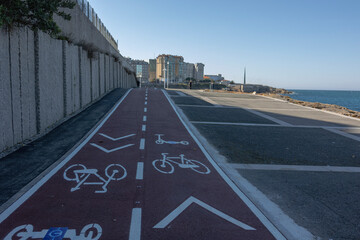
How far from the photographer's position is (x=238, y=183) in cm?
700

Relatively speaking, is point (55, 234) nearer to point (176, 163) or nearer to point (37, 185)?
point (37, 185)

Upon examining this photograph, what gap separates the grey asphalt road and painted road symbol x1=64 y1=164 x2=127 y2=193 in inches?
138

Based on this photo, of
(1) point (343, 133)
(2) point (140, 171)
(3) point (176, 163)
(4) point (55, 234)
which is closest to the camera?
(4) point (55, 234)

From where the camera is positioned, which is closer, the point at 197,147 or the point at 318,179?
the point at 318,179

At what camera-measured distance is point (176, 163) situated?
26.9 ft

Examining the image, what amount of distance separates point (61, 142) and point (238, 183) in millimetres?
6764

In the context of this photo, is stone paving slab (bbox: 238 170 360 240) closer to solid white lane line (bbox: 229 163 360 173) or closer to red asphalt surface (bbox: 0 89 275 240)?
solid white lane line (bbox: 229 163 360 173)

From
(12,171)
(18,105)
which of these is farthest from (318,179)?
(18,105)

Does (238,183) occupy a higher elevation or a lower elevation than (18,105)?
lower

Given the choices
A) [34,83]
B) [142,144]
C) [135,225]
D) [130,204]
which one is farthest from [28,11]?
[135,225]

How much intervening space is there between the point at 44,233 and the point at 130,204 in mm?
1623

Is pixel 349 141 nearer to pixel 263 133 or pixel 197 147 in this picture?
pixel 263 133

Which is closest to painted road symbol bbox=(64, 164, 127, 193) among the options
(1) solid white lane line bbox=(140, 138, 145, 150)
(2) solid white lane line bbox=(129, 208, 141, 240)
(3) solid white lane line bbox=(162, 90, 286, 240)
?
(2) solid white lane line bbox=(129, 208, 141, 240)

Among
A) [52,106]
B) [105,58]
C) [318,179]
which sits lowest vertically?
[318,179]
